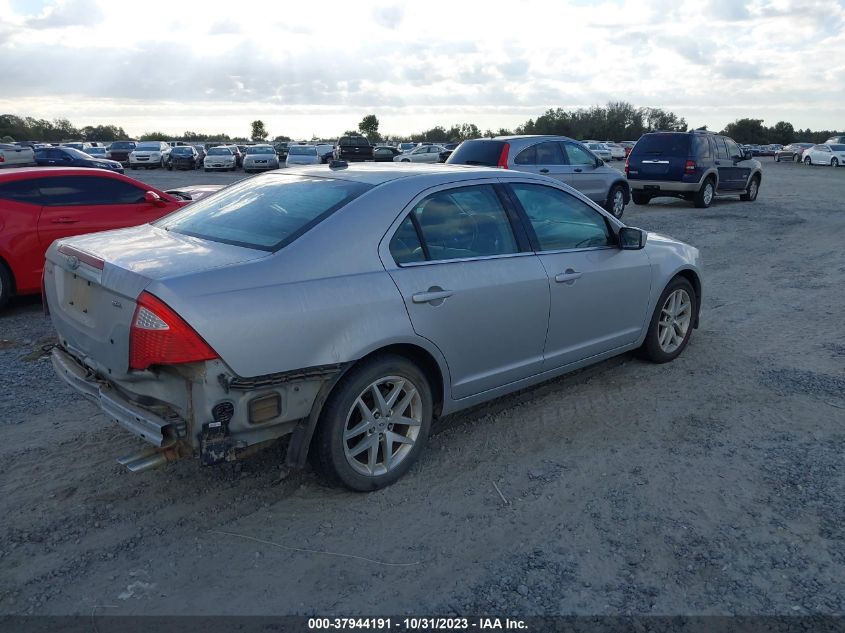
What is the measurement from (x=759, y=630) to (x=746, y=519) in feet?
2.74

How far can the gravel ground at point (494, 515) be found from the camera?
2.96 meters

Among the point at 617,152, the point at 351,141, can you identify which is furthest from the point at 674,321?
the point at 617,152

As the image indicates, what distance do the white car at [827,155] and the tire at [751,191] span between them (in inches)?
1252

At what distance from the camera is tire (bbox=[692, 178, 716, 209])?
17453 mm

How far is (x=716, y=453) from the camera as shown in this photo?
4246mm

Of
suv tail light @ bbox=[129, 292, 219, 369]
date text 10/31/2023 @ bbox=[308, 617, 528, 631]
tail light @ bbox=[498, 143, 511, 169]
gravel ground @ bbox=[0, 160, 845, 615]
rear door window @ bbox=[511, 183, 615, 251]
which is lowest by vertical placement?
date text 10/31/2023 @ bbox=[308, 617, 528, 631]

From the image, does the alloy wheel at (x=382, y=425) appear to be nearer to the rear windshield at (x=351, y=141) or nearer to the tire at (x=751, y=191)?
the tire at (x=751, y=191)

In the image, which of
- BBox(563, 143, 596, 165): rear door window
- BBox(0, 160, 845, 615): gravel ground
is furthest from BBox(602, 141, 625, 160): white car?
BBox(0, 160, 845, 615): gravel ground

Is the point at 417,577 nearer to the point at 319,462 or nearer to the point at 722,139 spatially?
the point at 319,462

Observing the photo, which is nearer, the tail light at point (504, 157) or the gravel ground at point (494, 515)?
the gravel ground at point (494, 515)

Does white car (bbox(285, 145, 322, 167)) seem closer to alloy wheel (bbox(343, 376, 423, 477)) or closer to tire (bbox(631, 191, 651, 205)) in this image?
tire (bbox(631, 191, 651, 205))

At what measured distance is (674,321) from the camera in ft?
19.1

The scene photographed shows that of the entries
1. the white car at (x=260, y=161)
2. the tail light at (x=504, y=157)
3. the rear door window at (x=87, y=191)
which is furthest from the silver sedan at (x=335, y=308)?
the white car at (x=260, y=161)

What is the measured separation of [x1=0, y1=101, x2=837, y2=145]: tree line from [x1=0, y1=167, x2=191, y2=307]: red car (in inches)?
2861
